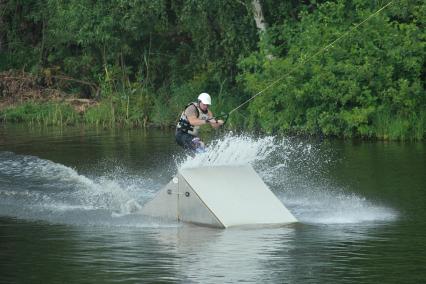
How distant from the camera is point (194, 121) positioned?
2056cm

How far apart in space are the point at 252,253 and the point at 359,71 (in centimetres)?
1836

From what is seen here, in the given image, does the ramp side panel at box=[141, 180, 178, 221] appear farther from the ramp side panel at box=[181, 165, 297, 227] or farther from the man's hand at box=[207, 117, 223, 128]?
the man's hand at box=[207, 117, 223, 128]

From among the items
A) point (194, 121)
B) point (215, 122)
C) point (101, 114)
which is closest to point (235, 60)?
point (101, 114)

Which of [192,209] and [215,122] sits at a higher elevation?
[215,122]

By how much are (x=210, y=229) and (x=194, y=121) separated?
12.8ft

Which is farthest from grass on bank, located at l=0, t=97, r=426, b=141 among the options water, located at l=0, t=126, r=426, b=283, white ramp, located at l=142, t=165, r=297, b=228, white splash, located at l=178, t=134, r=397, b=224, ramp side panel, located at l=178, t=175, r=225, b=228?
ramp side panel, located at l=178, t=175, r=225, b=228

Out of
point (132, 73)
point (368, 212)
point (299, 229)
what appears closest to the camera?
point (299, 229)

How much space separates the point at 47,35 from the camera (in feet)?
153

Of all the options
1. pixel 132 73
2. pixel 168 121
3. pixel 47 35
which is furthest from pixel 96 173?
pixel 47 35

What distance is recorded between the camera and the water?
13.7 metres

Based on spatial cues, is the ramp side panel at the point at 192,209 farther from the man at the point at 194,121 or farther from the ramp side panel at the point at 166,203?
the man at the point at 194,121

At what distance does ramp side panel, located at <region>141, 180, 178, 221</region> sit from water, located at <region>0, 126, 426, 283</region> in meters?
0.27

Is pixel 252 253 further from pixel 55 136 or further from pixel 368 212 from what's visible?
pixel 55 136

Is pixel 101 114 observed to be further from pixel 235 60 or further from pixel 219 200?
pixel 219 200
